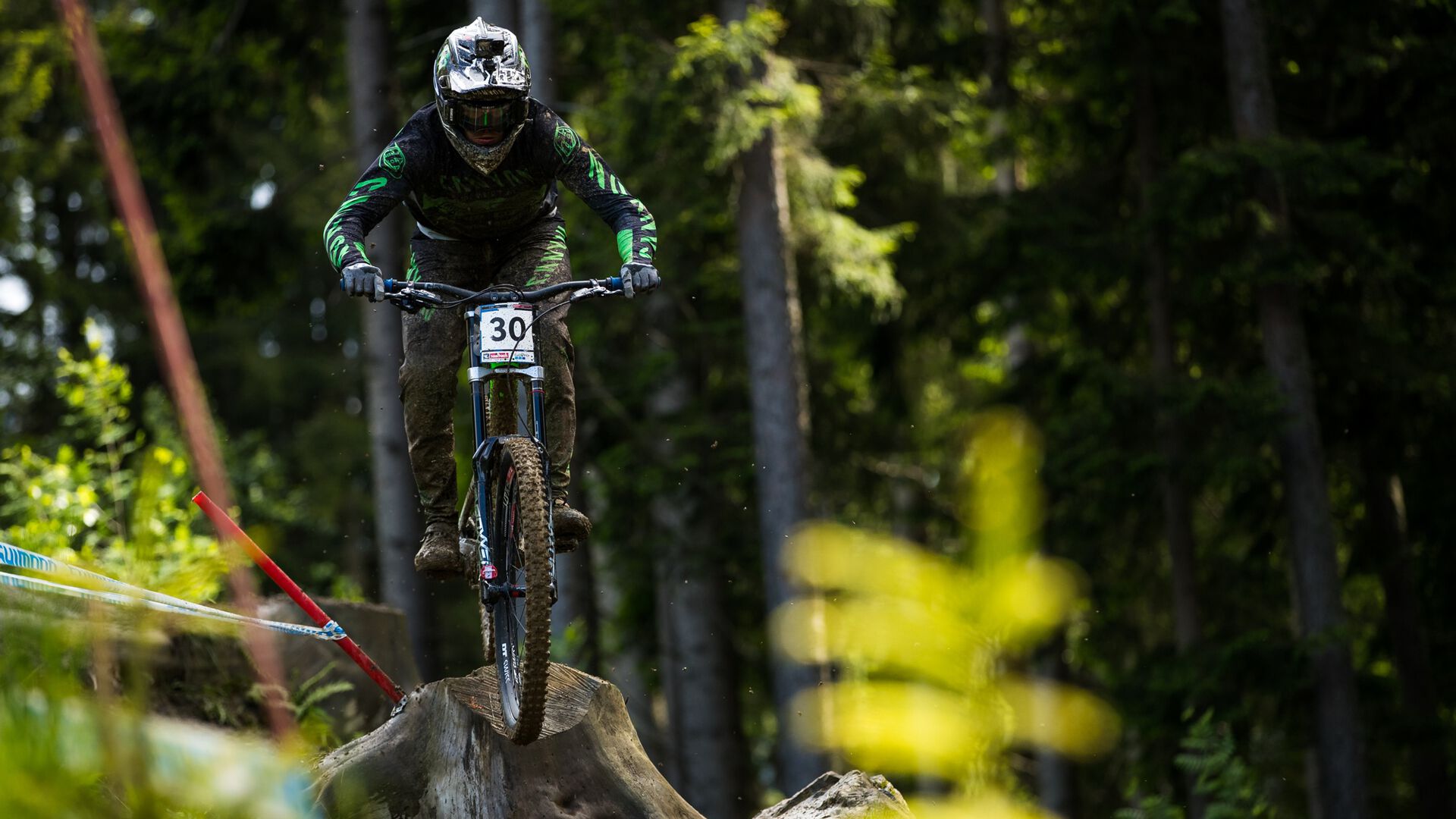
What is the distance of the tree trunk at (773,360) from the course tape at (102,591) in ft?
28.0

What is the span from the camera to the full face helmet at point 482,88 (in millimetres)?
5742

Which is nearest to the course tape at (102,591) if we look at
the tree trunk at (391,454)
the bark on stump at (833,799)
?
the bark on stump at (833,799)

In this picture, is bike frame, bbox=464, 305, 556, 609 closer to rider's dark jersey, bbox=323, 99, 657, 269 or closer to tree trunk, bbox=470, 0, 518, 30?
rider's dark jersey, bbox=323, 99, 657, 269

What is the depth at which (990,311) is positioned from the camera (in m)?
20.7

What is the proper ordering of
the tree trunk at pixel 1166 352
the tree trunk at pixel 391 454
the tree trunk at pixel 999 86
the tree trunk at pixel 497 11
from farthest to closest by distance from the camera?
1. the tree trunk at pixel 999 86
2. the tree trunk at pixel 1166 352
3. the tree trunk at pixel 391 454
4. the tree trunk at pixel 497 11

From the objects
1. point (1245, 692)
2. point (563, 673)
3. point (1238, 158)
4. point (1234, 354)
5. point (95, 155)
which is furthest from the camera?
point (95, 155)

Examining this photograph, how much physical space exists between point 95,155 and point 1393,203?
62.0ft

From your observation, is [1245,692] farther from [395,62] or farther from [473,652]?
[473,652]

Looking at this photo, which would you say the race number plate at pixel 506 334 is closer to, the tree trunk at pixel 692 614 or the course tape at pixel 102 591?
the course tape at pixel 102 591

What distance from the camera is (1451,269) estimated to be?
14.8 m

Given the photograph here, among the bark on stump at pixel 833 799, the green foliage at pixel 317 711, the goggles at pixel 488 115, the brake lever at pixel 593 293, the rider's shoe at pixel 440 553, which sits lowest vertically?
the bark on stump at pixel 833 799

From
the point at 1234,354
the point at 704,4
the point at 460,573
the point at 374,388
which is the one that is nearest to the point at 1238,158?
the point at 1234,354

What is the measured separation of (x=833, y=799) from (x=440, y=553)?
7.05 ft

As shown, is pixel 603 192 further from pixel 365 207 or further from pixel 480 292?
pixel 365 207
